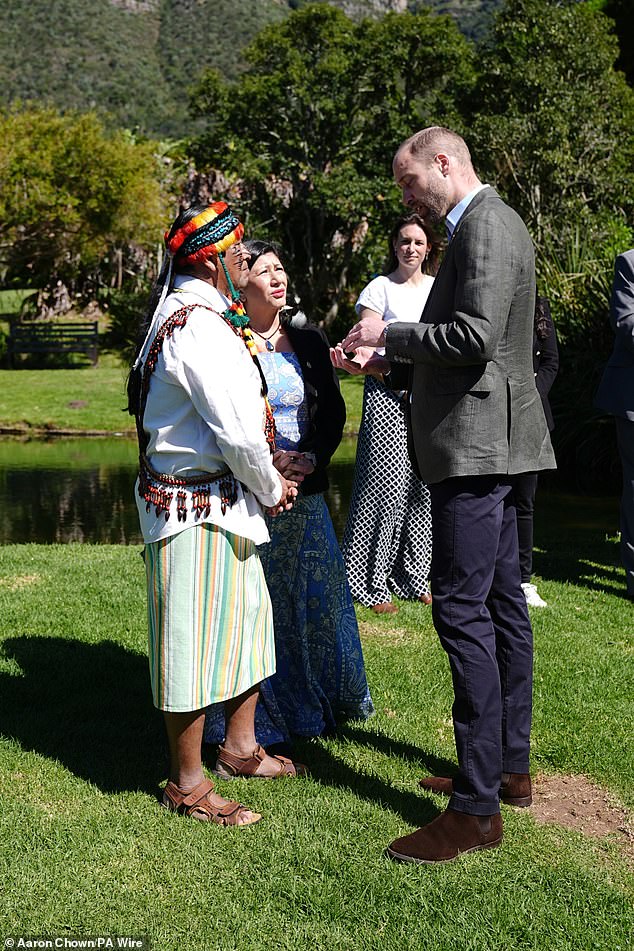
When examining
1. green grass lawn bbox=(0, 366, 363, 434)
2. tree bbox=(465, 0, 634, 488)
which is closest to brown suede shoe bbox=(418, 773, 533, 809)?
green grass lawn bbox=(0, 366, 363, 434)

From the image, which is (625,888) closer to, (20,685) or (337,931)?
(337,931)

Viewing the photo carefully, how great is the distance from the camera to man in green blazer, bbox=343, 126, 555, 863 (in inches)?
139

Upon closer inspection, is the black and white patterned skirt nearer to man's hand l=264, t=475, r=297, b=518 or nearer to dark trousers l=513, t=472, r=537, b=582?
dark trousers l=513, t=472, r=537, b=582

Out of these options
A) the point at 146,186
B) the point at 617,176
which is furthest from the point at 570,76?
the point at 146,186

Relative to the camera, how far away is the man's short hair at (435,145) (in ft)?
11.8

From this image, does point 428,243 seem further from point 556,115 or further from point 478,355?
point 556,115

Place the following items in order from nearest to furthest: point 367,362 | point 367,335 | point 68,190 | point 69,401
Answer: point 367,335 → point 367,362 → point 69,401 → point 68,190

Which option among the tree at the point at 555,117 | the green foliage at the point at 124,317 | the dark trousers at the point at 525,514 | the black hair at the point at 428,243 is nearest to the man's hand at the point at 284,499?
the dark trousers at the point at 525,514

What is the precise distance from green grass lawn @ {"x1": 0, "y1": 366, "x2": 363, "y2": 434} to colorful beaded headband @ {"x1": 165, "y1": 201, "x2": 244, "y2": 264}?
16611 mm

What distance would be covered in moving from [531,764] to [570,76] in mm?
31443

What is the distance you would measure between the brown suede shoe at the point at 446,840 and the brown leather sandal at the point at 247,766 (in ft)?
2.64

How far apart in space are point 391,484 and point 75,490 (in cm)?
842

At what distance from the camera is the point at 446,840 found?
142 inches

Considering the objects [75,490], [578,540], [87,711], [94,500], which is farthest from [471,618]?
[75,490]
